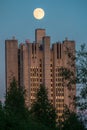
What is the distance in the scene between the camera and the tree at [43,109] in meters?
37.1

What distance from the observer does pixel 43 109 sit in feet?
125

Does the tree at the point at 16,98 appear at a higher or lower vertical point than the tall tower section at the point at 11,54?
lower

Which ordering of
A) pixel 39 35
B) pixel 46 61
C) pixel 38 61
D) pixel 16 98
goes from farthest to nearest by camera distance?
1. pixel 39 35
2. pixel 38 61
3. pixel 46 61
4. pixel 16 98

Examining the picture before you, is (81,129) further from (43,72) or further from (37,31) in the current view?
(37,31)

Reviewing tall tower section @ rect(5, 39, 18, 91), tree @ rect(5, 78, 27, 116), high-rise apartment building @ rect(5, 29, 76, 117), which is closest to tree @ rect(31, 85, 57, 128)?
tree @ rect(5, 78, 27, 116)

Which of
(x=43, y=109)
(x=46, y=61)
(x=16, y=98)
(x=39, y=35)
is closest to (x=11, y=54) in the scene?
(x=46, y=61)

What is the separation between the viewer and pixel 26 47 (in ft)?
560

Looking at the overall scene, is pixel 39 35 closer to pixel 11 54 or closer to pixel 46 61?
pixel 46 61

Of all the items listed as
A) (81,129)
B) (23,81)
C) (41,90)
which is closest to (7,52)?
(23,81)

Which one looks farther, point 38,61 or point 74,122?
point 38,61

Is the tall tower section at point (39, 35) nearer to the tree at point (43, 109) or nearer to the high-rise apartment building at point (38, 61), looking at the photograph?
the high-rise apartment building at point (38, 61)

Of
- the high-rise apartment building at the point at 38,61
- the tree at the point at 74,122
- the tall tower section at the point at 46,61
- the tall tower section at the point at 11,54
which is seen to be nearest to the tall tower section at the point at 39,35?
the high-rise apartment building at the point at 38,61

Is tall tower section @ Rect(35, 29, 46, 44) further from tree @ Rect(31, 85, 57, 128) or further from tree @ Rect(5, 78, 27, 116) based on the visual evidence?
tree @ Rect(5, 78, 27, 116)

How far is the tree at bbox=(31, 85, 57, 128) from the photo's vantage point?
37.1 m
